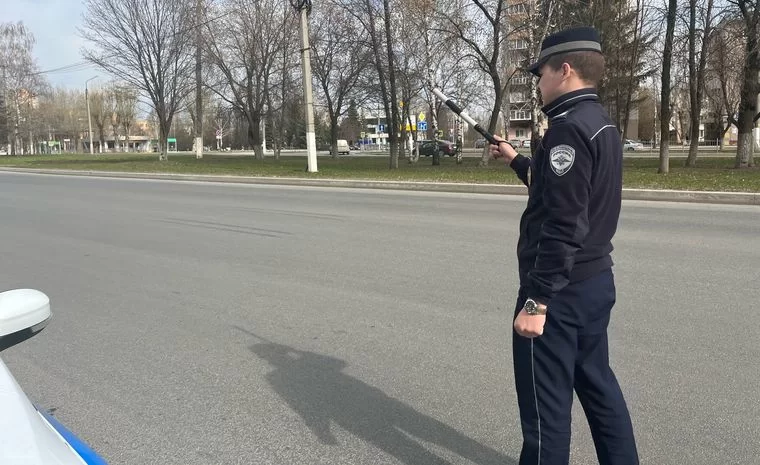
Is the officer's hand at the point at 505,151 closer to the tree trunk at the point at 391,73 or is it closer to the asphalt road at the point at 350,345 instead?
the asphalt road at the point at 350,345

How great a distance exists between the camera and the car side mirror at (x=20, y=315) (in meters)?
2.07

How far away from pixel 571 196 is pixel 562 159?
0.43ft

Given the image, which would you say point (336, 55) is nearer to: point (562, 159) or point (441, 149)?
point (441, 149)

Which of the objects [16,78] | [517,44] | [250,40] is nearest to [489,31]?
[517,44]

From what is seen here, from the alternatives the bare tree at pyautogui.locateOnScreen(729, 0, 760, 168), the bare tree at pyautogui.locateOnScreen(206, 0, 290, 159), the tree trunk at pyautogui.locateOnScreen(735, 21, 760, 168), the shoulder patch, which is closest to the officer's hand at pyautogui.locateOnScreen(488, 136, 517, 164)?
the shoulder patch

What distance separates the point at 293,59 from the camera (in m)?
38.0

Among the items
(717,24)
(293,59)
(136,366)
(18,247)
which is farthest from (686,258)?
(293,59)

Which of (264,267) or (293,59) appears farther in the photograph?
(293,59)

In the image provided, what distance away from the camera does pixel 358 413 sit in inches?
137

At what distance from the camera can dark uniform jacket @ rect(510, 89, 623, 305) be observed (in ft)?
6.49

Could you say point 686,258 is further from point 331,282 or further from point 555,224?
point 555,224

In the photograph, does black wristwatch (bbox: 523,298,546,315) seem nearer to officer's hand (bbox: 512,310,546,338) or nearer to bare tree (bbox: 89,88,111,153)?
officer's hand (bbox: 512,310,546,338)

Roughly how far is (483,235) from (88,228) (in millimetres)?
7008

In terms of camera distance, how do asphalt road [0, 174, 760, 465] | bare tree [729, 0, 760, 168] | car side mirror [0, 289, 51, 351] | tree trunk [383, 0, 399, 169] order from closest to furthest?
car side mirror [0, 289, 51, 351] → asphalt road [0, 174, 760, 465] → bare tree [729, 0, 760, 168] → tree trunk [383, 0, 399, 169]
